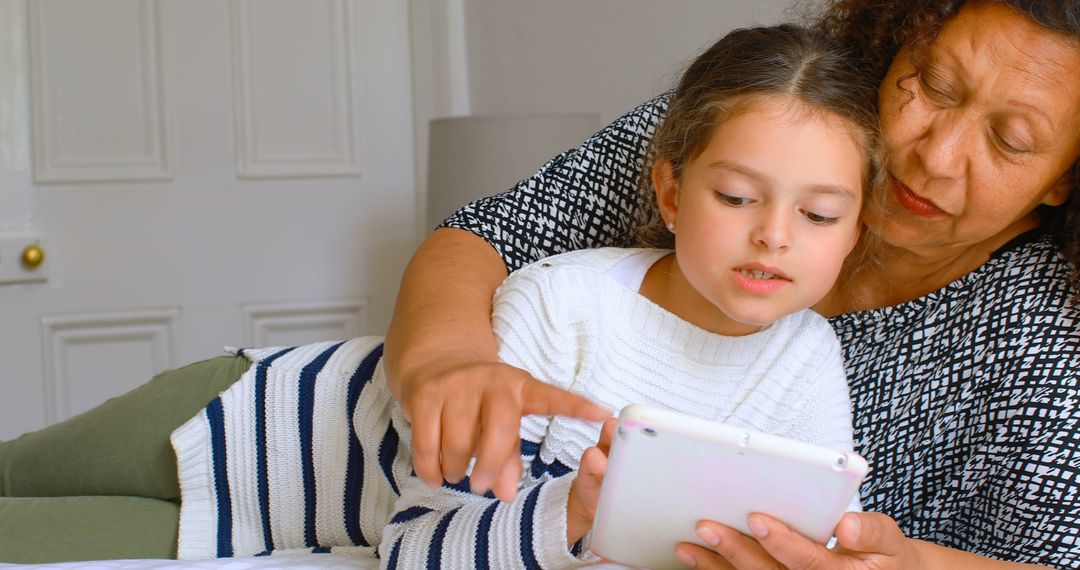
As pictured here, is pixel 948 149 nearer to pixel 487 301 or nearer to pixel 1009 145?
pixel 1009 145

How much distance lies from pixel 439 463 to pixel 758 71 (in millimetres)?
560

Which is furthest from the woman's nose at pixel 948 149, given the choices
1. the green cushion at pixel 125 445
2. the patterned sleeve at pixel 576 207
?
the green cushion at pixel 125 445

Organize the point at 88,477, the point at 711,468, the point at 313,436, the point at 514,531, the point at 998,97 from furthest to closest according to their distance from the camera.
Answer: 1. the point at 88,477
2. the point at 313,436
3. the point at 998,97
4. the point at 514,531
5. the point at 711,468

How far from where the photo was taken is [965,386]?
1.22 meters

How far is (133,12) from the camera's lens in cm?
280

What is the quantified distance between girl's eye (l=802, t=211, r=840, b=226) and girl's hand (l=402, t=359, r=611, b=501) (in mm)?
395

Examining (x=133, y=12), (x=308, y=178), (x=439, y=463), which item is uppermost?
(x=133, y=12)

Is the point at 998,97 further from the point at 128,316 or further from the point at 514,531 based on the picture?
the point at 128,316

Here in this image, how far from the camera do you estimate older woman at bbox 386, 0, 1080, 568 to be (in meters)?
1.08

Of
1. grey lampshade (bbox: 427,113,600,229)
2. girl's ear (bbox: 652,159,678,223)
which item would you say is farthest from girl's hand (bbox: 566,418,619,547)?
grey lampshade (bbox: 427,113,600,229)

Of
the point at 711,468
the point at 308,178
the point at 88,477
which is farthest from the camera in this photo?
the point at 308,178

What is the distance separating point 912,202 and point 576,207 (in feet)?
1.40

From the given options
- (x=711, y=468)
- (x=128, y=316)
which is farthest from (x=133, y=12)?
(x=711, y=468)

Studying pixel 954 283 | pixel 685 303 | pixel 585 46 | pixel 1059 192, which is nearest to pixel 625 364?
pixel 685 303
